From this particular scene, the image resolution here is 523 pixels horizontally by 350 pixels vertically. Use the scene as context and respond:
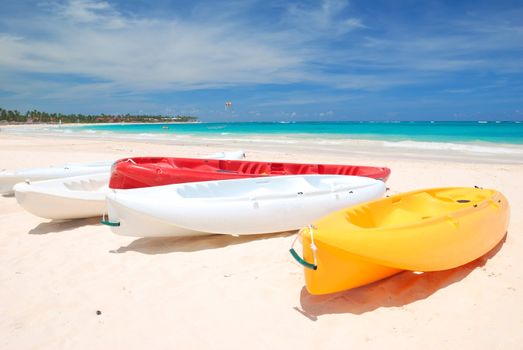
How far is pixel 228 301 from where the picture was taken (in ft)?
10.1

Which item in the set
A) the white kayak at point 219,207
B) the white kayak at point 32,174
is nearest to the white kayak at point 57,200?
the white kayak at point 219,207

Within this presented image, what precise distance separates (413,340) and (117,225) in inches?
115

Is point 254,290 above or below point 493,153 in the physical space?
below

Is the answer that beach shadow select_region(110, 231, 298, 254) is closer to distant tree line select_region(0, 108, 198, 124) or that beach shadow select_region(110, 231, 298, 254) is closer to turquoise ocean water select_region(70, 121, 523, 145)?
turquoise ocean water select_region(70, 121, 523, 145)

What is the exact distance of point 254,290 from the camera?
3.23m

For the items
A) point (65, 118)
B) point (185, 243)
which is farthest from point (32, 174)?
point (65, 118)

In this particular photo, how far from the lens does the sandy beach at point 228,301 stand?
2.58 m

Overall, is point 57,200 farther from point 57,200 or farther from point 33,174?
point 33,174

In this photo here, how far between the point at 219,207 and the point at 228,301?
127 centimetres

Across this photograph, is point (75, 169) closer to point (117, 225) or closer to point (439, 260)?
point (117, 225)

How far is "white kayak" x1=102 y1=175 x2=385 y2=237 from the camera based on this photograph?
395 centimetres

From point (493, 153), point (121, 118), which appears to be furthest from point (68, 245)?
point (121, 118)

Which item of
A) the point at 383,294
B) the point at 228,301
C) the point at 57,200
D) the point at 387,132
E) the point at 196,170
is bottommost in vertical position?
the point at 228,301

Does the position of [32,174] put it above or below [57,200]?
above
